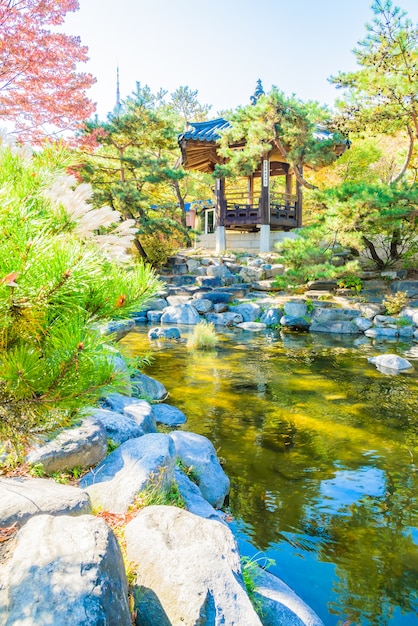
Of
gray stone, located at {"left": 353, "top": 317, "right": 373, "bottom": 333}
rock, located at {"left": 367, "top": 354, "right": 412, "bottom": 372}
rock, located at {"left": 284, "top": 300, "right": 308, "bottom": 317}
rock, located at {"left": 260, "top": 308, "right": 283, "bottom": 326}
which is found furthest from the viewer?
rock, located at {"left": 284, "top": 300, "right": 308, "bottom": 317}

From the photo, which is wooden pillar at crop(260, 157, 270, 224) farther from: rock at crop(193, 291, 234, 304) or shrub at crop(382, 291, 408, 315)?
shrub at crop(382, 291, 408, 315)

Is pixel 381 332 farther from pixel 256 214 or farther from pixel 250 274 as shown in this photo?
pixel 256 214

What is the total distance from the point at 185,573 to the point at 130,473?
1027 mm

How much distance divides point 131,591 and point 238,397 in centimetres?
431

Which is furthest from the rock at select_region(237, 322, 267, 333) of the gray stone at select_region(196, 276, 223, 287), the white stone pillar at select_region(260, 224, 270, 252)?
the white stone pillar at select_region(260, 224, 270, 252)

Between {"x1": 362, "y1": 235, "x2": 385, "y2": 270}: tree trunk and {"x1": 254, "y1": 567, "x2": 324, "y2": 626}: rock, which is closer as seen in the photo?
{"x1": 254, "y1": 567, "x2": 324, "y2": 626}: rock

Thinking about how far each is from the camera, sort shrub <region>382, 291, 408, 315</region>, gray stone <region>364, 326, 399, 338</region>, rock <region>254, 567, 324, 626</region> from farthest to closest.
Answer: shrub <region>382, 291, 408, 315</region> → gray stone <region>364, 326, 399, 338</region> → rock <region>254, 567, 324, 626</region>

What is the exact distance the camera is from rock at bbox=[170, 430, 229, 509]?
339cm

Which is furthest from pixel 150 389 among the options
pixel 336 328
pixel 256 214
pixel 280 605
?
pixel 256 214

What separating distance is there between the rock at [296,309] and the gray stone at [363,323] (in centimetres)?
149

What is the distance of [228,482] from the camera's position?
11.7ft

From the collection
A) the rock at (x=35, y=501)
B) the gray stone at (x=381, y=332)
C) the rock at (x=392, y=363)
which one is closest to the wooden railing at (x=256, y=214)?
the gray stone at (x=381, y=332)

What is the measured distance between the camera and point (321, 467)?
4.07 m

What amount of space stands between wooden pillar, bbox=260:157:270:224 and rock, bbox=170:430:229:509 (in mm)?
15972
